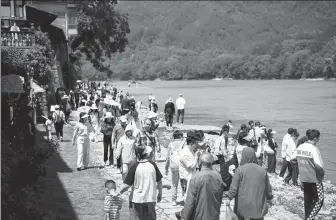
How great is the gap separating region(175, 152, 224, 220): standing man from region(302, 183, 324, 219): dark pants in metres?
2.49

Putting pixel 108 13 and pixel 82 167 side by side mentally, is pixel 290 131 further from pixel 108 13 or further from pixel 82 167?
pixel 108 13

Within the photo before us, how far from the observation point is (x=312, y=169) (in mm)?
7539

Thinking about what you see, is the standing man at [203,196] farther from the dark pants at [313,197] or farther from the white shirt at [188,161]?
the dark pants at [313,197]

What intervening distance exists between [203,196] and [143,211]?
1136 millimetres

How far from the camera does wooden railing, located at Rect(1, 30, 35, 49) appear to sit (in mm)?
18383

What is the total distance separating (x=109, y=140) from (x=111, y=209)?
22.1 feet

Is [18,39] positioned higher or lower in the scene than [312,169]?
higher

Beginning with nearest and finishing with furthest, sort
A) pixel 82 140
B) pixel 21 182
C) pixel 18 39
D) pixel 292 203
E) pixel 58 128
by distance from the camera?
pixel 21 182, pixel 292 203, pixel 82 140, pixel 58 128, pixel 18 39

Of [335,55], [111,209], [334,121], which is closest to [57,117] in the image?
[111,209]

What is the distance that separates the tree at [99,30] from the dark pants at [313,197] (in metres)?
35.3

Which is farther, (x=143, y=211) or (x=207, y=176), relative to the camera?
(x=143, y=211)

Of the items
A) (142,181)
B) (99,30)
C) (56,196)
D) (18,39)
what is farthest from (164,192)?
(99,30)

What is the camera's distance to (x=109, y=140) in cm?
1341

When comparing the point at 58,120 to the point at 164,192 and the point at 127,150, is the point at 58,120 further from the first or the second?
the point at 164,192
